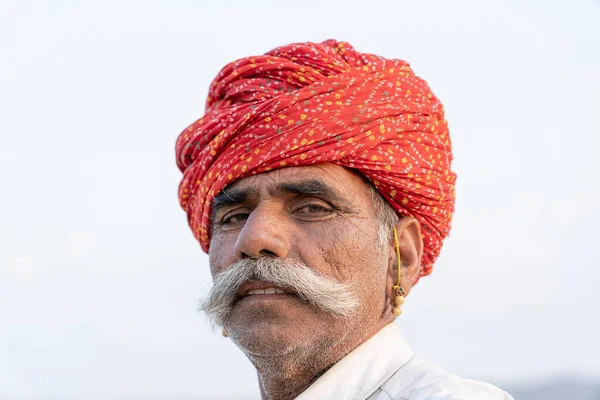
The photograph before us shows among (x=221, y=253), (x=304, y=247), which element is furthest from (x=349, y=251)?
(x=221, y=253)

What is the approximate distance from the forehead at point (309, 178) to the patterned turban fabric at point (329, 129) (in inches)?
1.3

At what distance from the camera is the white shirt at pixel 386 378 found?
2982 millimetres

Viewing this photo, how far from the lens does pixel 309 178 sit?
3367 millimetres

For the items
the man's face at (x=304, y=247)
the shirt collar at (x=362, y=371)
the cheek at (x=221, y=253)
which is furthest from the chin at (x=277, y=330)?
the cheek at (x=221, y=253)

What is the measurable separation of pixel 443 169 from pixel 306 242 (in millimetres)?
821

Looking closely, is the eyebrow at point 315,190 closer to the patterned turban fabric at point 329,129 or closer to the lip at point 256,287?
the patterned turban fabric at point 329,129

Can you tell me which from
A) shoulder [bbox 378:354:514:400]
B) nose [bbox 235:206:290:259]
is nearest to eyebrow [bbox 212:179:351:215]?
nose [bbox 235:206:290:259]

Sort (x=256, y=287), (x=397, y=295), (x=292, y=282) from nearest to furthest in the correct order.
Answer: (x=292, y=282)
(x=256, y=287)
(x=397, y=295)

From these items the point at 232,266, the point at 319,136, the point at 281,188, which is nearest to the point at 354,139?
the point at 319,136

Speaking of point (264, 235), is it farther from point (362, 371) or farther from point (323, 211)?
point (362, 371)

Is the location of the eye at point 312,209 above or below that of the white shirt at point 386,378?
above

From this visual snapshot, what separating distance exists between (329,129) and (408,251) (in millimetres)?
722

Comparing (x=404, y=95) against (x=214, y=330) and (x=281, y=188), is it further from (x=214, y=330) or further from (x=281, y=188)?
(x=214, y=330)

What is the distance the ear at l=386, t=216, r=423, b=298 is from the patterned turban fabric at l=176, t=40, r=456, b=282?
6cm
